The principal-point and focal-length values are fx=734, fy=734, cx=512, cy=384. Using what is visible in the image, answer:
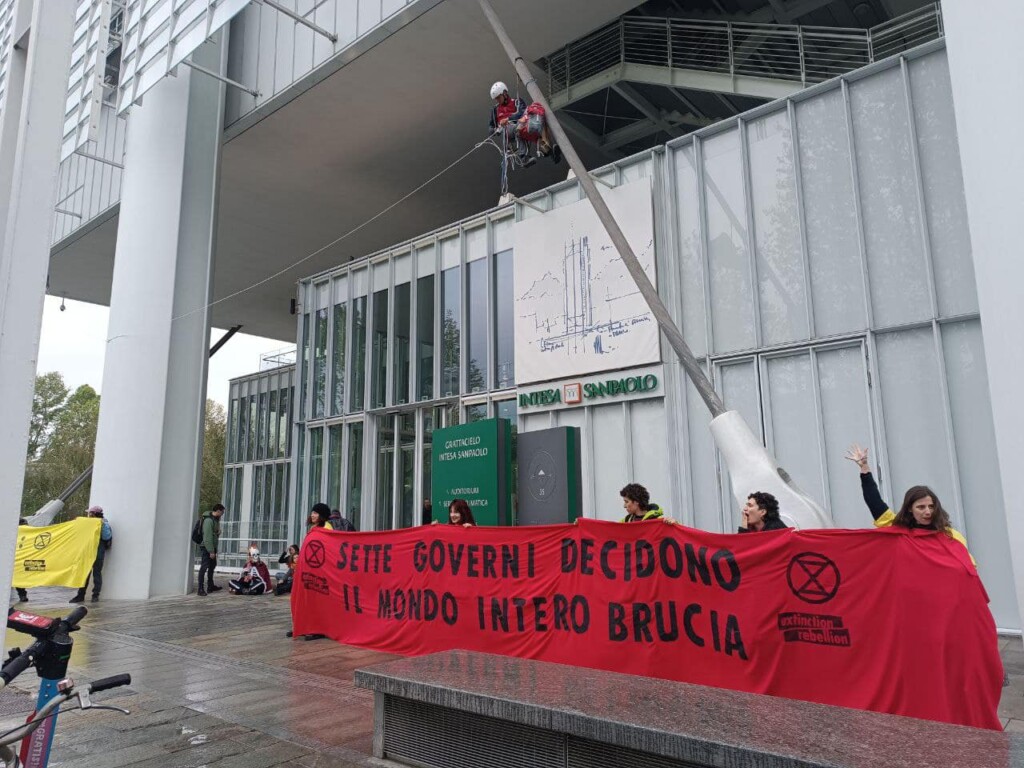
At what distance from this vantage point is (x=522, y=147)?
43.3 ft

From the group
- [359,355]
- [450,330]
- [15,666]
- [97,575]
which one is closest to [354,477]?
[359,355]

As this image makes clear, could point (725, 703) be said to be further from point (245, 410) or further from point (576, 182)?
point (245, 410)

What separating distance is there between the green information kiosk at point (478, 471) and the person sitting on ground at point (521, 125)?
4938mm

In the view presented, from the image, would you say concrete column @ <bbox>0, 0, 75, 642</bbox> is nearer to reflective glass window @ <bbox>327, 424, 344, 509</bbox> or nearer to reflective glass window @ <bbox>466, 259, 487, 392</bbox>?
reflective glass window @ <bbox>466, 259, 487, 392</bbox>

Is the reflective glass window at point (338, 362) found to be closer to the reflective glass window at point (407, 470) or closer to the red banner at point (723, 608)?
the reflective glass window at point (407, 470)

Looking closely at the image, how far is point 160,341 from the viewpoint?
55.0 feet

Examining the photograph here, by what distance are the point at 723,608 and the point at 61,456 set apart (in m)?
54.7

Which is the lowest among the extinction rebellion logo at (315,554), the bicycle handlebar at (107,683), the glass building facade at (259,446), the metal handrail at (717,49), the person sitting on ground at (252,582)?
the person sitting on ground at (252,582)

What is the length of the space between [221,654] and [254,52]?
15.7 metres

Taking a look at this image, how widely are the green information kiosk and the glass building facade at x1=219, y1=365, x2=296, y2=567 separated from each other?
18.5 m

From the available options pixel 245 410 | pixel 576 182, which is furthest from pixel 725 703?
pixel 245 410

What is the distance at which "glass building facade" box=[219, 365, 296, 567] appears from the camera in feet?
103

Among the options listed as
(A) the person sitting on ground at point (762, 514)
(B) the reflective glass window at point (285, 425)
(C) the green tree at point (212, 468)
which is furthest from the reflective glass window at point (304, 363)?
(C) the green tree at point (212, 468)

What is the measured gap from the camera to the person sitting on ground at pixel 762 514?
651 cm
